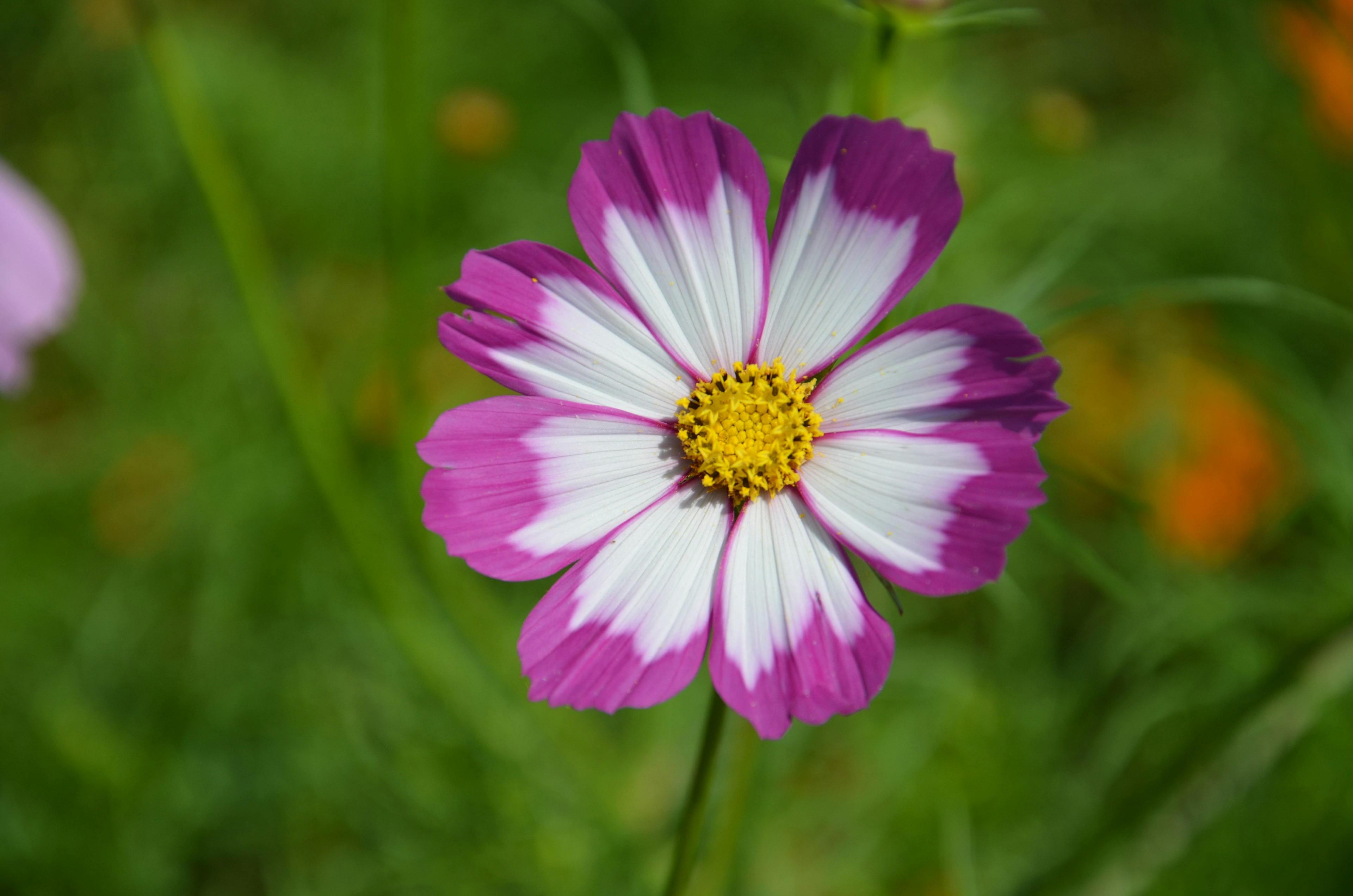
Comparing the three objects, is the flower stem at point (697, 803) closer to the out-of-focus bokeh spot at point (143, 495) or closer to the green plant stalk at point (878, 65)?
the green plant stalk at point (878, 65)

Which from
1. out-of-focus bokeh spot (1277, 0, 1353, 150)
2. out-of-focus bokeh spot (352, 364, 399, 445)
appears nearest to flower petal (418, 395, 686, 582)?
out-of-focus bokeh spot (352, 364, 399, 445)

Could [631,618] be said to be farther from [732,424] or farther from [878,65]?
[878,65]

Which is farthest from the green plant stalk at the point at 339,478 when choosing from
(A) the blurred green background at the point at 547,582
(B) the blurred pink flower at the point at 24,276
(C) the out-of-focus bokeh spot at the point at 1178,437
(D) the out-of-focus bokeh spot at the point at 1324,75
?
(D) the out-of-focus bokeh spot at the point at 1324,75

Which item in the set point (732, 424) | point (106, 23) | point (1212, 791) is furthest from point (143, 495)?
point (1212, 791)

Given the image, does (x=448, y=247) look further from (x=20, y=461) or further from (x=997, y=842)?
(x=997, y=842)

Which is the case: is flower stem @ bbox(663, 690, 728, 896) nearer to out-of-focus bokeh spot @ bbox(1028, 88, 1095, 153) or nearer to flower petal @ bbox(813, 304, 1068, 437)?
flower petal @ bbox(813, 304, 1068, 437)
